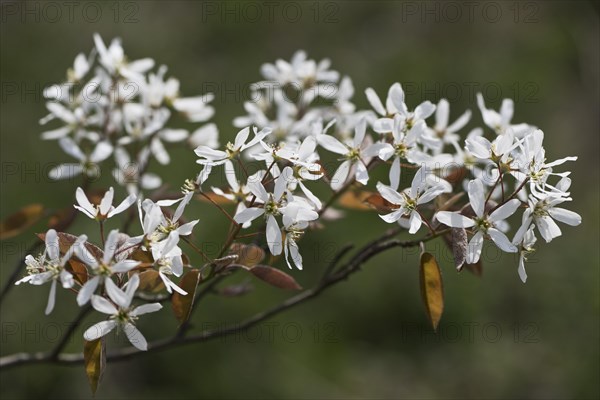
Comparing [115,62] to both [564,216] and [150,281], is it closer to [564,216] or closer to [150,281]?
[150,281]

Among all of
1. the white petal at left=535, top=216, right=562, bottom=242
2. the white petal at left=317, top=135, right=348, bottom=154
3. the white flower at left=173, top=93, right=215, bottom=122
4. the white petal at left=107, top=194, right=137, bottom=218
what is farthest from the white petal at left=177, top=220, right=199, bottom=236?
the white flower at left=173, top=93, right=215, bottom=122

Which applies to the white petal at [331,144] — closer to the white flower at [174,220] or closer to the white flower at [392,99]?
the white flower at [392,99]

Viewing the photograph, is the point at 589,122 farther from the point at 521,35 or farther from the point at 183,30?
the point at 183,30

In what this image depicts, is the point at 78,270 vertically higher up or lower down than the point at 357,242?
higher up

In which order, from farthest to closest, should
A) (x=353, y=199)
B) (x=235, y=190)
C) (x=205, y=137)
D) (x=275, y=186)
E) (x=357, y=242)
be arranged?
1. (x=357, y=242)
2. (x=205, y=137)
3. (x=353, y=199)
4. (x=235, y=190)
5. (x=275, y=186)

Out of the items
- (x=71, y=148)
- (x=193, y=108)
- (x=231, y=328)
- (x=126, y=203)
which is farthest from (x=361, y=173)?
(x=71, y=148)

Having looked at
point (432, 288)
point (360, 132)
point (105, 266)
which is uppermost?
point (360, 132)

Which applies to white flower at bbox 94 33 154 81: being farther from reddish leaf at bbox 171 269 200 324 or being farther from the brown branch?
reddish leaf at bbox 171 269 200 324

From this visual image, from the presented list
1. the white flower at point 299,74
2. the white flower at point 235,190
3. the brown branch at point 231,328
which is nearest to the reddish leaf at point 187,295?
the white flower at point 235,190
